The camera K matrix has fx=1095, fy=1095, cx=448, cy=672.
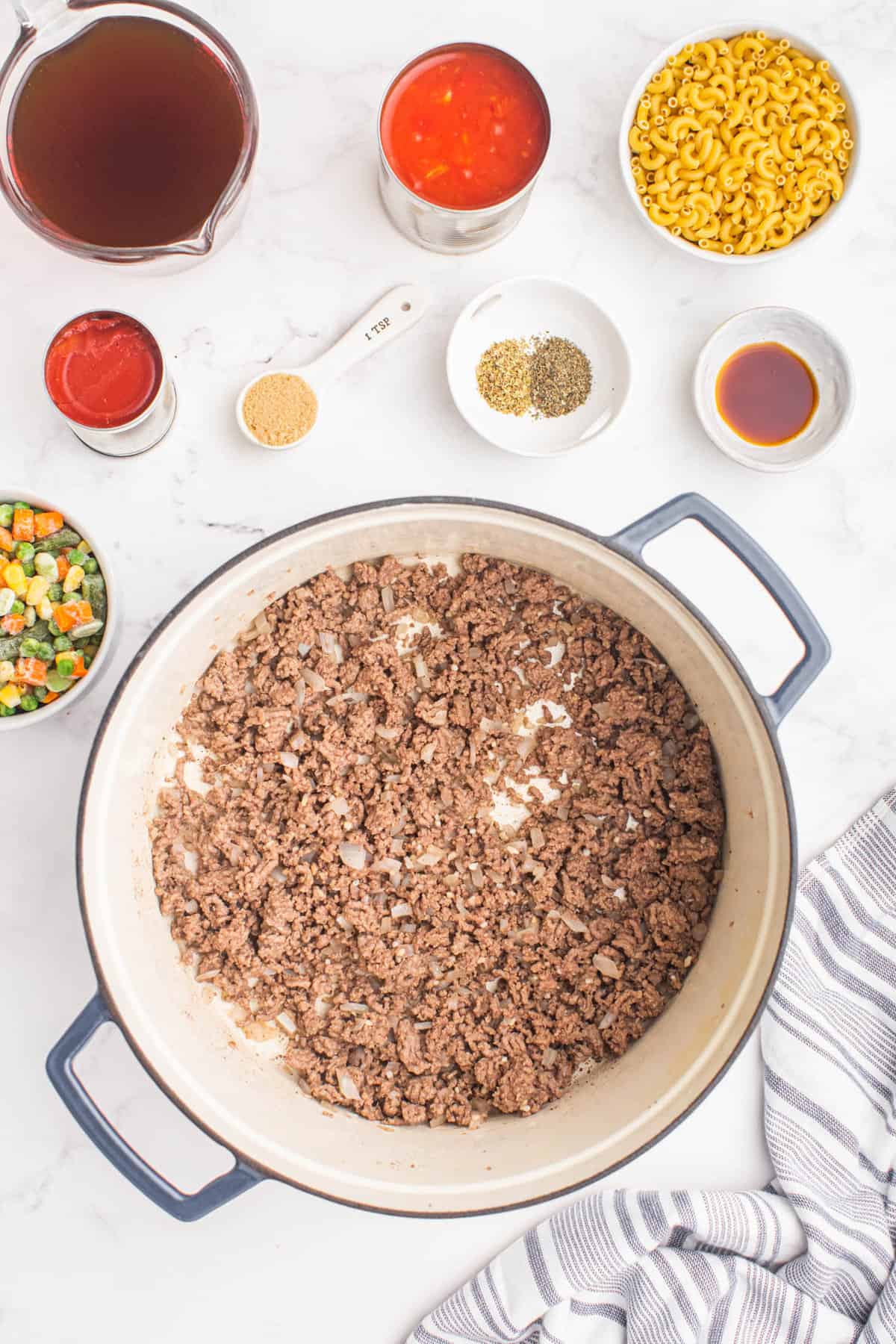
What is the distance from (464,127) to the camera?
5.58 ft

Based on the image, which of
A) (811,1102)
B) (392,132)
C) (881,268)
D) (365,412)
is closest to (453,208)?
(392,132)

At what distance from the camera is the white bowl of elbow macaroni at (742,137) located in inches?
69.3

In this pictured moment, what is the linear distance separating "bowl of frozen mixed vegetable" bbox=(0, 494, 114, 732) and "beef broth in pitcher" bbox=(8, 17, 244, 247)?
45 centimetres

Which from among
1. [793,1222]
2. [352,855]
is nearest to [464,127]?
[352,855]

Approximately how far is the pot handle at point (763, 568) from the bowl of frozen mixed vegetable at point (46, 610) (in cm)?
82

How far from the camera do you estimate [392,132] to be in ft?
5.58

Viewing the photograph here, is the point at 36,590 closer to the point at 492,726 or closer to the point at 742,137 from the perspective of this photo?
the point at 492,726

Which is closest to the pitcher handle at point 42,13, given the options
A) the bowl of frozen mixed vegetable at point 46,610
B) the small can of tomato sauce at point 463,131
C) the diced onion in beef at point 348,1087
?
the small can of tomato sauce at point 463,131

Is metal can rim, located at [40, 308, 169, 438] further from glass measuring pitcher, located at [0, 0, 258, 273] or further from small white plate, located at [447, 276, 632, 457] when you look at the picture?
small white plate, located at [447, 276, 632, 457]

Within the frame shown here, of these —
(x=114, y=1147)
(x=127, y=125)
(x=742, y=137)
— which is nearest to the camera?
Answer: (x=114, y=1147)

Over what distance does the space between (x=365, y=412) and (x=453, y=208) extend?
13.6 inches

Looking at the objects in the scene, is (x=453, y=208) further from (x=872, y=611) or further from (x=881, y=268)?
(x=872, y=611)

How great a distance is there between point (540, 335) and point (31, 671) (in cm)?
99

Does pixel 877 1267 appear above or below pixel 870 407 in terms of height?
below
